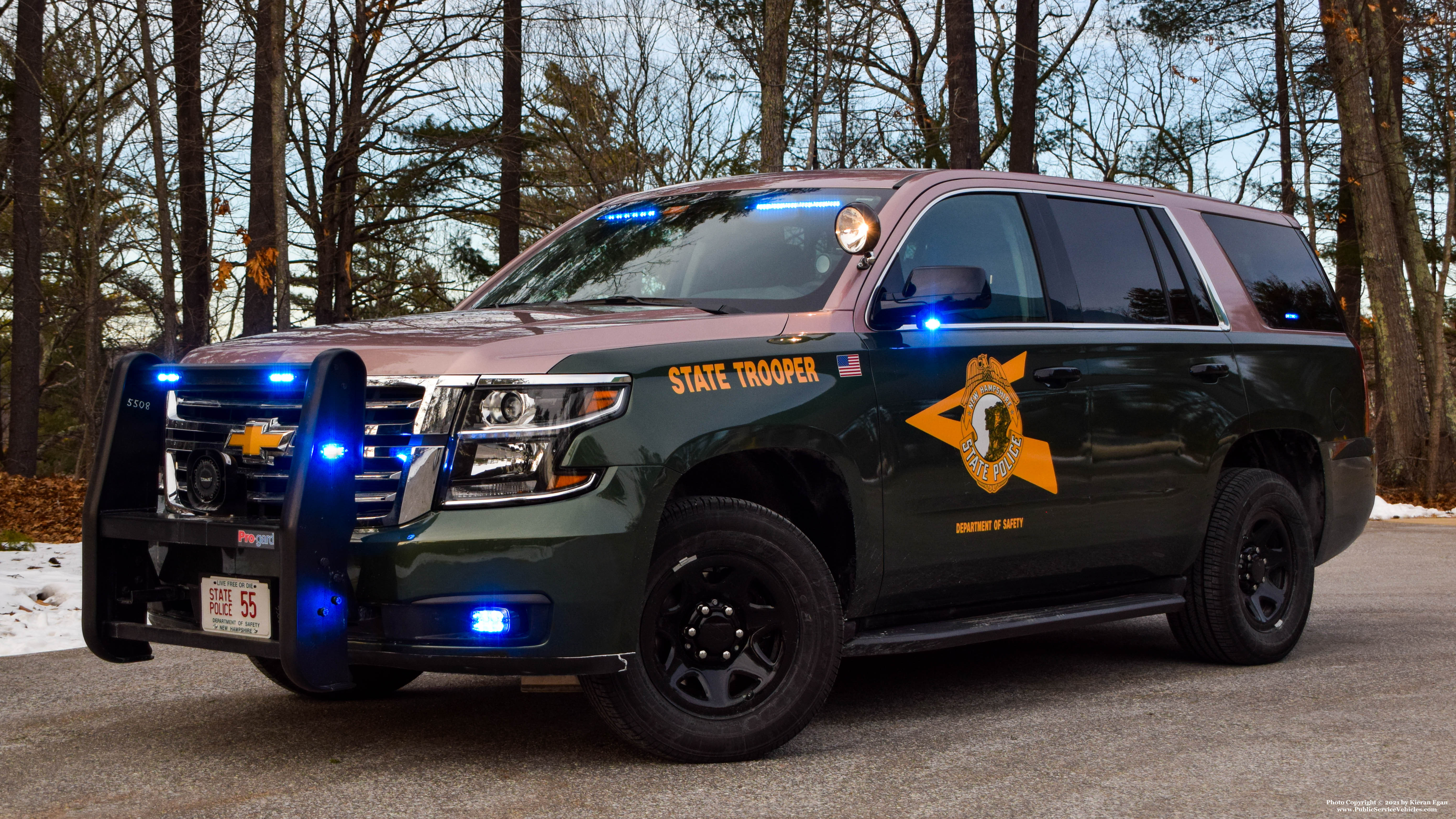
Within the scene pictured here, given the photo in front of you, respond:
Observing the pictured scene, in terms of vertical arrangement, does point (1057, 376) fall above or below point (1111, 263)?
below

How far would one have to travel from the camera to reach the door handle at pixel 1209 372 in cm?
618

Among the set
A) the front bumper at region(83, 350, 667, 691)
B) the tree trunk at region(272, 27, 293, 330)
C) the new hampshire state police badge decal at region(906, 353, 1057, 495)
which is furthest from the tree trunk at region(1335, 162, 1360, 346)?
the front bumper at region(83, 350, 667, 691)

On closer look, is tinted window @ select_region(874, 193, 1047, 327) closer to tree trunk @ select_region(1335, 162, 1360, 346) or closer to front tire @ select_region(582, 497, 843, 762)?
front tire @ select_region(582, 497, 843, 762)

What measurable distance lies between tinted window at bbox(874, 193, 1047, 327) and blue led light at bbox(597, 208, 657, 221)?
45.5 inches

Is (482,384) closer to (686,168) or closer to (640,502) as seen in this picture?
(640,502)

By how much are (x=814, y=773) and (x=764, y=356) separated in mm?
1331

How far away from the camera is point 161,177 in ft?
56.2

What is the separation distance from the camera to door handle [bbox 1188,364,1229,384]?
618 cm

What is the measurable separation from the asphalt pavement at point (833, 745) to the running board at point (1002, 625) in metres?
0.32

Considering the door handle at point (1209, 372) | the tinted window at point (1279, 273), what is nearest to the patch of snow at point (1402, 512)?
the tinted window at point (1279, 273)

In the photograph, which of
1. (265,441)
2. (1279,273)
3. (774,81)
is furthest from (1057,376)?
(774,81)

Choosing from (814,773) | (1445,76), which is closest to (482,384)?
(814,773)

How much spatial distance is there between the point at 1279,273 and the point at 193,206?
56.5 ft

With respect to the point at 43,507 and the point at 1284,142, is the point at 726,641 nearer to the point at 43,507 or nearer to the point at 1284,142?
the point at 43,507
